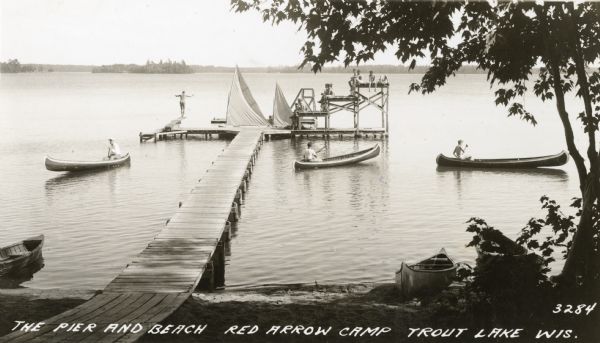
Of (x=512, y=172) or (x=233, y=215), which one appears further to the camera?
(x=512, y=172)

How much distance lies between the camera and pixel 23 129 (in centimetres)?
6819

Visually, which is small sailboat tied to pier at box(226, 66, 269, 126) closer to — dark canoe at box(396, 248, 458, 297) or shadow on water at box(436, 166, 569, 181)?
shadow on water at box(436, 166, 569, 181)

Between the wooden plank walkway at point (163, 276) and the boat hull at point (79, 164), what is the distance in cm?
1397

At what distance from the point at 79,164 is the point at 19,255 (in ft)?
66.7

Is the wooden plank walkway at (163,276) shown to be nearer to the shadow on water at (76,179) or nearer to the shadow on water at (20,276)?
the shadow on water at (20,276)

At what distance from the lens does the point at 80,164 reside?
38844mm

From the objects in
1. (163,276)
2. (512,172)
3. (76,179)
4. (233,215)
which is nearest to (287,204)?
(233,215)

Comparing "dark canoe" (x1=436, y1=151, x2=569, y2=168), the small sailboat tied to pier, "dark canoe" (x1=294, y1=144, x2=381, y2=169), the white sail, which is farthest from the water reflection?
the small sailboat tied to pier

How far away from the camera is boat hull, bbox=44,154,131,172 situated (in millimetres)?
37500

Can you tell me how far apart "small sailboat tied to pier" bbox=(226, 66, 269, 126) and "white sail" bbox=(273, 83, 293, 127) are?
1.05 metres

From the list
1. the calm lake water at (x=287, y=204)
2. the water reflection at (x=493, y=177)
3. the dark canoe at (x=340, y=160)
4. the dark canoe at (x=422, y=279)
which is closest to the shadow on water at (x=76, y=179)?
the calm lake water at (x=287, y=204)

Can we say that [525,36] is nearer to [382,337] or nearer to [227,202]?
[382,337]

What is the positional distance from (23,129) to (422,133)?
3950cm

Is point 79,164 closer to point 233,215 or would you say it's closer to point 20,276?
point 233,215
